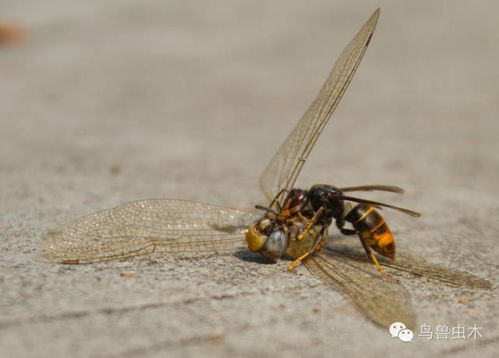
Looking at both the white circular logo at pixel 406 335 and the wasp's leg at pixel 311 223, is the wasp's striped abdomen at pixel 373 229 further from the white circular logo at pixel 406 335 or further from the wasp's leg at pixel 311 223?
the white circular logo at pixel 406 335

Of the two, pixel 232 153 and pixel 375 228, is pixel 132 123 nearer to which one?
pixel 232 153

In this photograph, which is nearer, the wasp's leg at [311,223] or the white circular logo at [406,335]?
the white circular logo at [406,335]

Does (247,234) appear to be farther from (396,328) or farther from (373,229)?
(396,328)

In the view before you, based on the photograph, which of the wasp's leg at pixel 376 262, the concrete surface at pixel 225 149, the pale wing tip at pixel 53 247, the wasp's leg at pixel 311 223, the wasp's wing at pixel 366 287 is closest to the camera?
the concrete surface at pixel 225 149

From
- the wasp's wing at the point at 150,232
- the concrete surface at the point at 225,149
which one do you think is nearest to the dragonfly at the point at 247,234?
the wasp's wing at the point at 150,232

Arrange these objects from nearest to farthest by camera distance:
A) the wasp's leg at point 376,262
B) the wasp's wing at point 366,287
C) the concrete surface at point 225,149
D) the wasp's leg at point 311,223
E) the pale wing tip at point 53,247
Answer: the concrete surface at point 225,149
the wasp's wing at point 366,287
the pale wing tip at point 53,247
the wasp's leg at point 376,262
the wasp's leg at point 311,223
